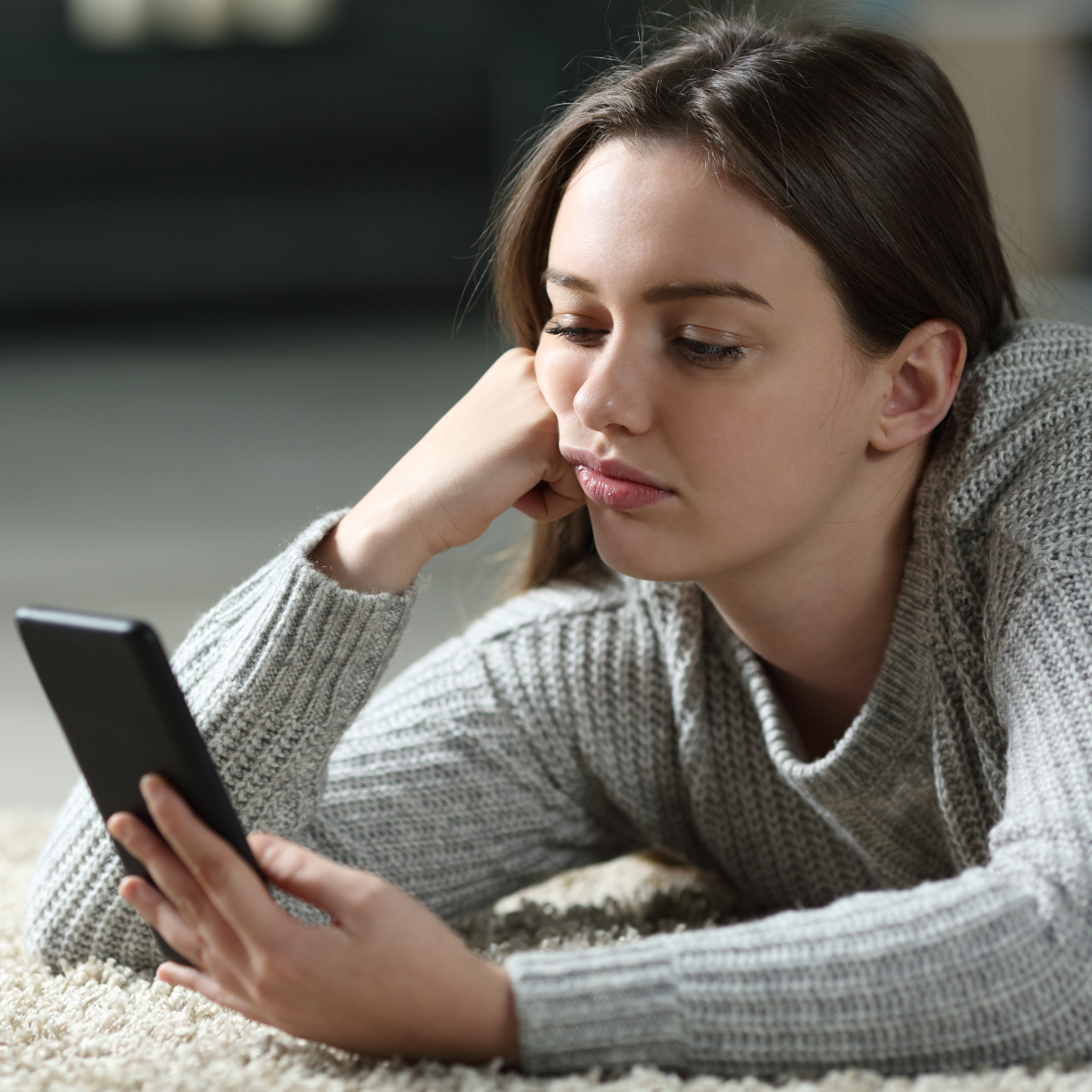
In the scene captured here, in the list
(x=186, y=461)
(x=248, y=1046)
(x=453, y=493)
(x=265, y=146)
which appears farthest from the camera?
(x=265, y=146)

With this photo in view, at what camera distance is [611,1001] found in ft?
2.40

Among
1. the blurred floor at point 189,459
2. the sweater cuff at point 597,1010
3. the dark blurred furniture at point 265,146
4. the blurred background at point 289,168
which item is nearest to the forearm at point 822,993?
the sweater cuff at point 597,1010

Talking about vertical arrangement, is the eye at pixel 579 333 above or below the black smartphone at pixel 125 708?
above

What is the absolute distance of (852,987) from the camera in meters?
0.73

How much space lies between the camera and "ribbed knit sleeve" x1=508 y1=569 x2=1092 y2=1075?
73 cm

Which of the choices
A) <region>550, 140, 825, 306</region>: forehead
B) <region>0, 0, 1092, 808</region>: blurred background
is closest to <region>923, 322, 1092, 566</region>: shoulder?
<region>550, 140, 825, 306</region>: forehead

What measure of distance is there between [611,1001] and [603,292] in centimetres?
45

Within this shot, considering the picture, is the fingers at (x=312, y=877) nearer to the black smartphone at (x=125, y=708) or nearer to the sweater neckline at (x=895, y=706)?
the black smartphone at (x=125, y=708)

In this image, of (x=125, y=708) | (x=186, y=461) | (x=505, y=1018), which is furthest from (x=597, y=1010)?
(x=186, y=461)

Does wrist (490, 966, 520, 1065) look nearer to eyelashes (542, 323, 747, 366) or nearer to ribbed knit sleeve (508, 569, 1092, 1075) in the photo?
ribbed knit sleeve (508, 569, 1092, 1075)

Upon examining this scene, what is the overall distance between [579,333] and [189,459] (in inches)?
117

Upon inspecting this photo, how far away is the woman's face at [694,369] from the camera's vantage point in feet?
2.95

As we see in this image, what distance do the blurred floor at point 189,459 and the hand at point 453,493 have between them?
40 centimetres

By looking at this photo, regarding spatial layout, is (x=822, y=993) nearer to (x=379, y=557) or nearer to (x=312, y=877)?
(x=312, y=877)
